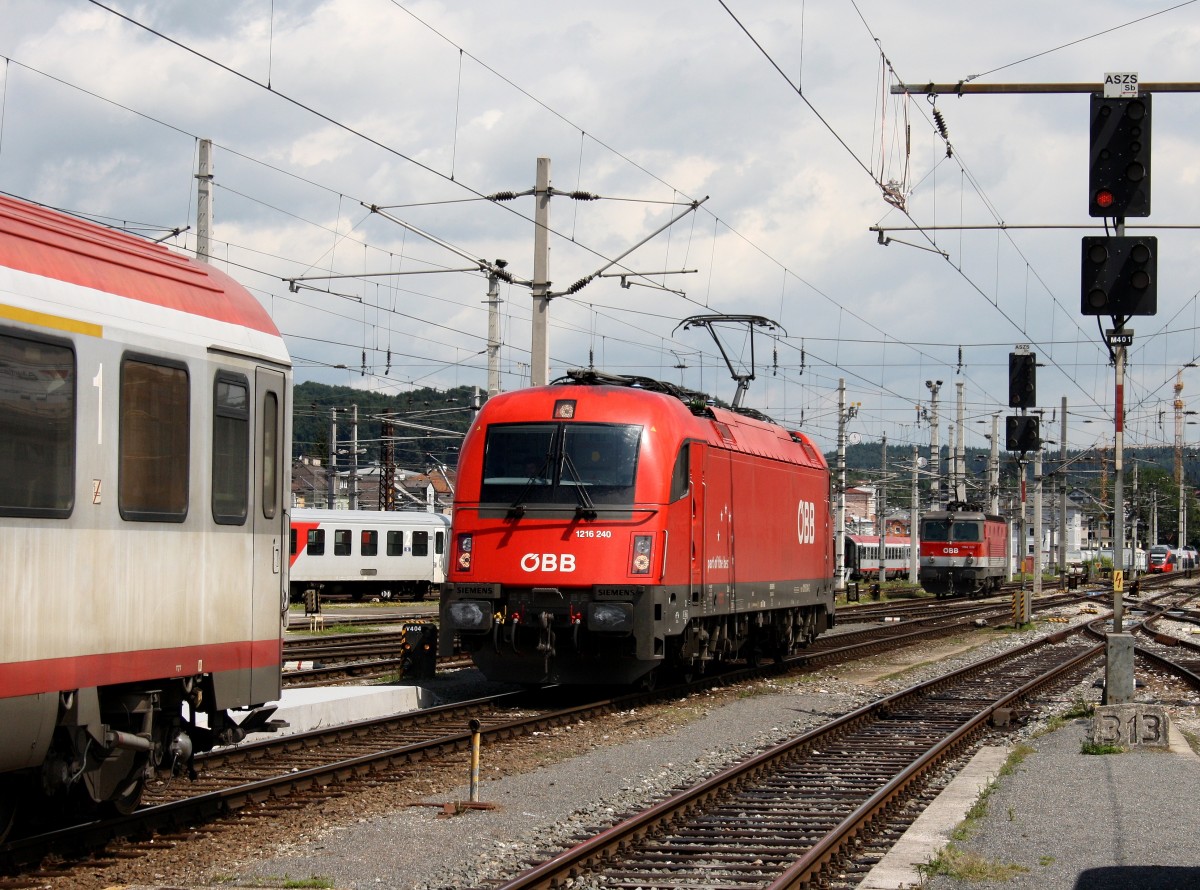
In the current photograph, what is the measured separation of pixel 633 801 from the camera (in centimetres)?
1128

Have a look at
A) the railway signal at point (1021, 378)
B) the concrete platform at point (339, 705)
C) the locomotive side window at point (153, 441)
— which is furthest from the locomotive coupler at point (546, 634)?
the railway signal at point (1021, 378)

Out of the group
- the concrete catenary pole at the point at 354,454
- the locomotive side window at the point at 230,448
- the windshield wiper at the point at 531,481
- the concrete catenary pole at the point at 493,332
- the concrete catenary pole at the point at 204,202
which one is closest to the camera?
the locomotive side window at the point at 230,448

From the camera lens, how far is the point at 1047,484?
10131 centimetres

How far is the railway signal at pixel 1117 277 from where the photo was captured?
1481 cm

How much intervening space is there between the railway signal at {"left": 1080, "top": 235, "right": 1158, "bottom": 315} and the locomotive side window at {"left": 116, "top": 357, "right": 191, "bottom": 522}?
950 cm

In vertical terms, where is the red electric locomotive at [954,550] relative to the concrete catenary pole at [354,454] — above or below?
below

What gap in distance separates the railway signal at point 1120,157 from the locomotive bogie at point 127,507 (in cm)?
867

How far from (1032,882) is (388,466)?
51418 millimetres

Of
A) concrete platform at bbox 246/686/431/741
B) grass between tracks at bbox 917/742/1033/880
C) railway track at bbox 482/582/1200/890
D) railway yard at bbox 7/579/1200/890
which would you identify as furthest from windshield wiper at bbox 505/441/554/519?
grass between tracks at bbox 917/742/1033/880

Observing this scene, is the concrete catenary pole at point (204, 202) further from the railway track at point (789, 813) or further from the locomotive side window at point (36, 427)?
the locomotive side window at point (36, 427)

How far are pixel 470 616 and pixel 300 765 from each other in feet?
14.6

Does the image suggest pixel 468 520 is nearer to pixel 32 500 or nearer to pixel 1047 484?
pixel 32 500

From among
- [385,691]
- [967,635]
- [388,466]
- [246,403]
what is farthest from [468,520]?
[388,466]

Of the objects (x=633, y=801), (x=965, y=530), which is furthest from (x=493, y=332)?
(x=965, y=530)
